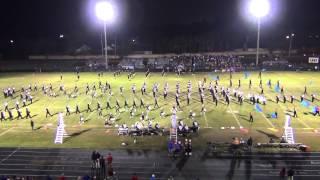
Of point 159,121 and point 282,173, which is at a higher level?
point 159,121

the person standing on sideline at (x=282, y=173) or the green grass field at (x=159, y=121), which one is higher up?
the green grass field at (x=159, y=121)

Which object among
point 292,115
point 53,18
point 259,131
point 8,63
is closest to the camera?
point 259,131

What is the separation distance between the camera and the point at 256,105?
4156 cm

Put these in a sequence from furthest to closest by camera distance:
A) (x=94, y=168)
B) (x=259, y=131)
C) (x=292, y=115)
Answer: (x=292, y=115)
(x=259, y=131)
(x=94, y=168)

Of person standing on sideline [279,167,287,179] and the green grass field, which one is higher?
the green grass field

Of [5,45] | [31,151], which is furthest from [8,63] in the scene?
[31,151]

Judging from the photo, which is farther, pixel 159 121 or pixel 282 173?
pixel 159 121

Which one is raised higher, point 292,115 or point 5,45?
point 5,45

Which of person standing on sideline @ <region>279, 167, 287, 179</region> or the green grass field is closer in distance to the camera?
person standing on sideline @ <region>279, 167, 287, 179</region>

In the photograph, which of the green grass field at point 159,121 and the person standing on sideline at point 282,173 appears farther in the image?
the green grass field at point 159,121

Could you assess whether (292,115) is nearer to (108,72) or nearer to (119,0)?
(108,72)

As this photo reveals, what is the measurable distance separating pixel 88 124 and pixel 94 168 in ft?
37.0

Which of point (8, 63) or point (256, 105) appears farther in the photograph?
point (8, 63)

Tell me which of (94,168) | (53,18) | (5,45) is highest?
(53,18)
